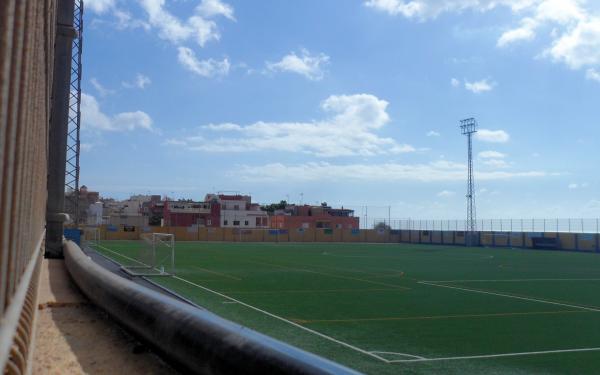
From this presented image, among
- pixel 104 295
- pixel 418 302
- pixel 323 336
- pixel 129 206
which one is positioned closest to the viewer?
pixel 104 295

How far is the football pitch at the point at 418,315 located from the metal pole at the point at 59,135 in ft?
16.8

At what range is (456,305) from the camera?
52.3ft

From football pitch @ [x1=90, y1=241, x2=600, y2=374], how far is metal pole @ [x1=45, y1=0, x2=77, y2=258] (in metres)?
5.12

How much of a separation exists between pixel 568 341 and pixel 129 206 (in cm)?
15352

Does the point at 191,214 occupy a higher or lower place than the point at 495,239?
higher

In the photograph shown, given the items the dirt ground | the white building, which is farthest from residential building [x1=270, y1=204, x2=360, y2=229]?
the dirt ground

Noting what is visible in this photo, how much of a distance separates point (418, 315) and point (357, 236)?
62.6m

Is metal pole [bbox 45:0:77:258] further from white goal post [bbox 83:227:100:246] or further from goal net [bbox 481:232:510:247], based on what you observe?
goal net [bbox 481:232:510:247]

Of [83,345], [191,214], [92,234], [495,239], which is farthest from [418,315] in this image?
[191,214]

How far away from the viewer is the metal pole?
23328 mm

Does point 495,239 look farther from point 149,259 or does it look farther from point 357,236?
point 149,259

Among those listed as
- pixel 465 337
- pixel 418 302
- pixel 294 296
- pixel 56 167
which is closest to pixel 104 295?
pixel 465 337

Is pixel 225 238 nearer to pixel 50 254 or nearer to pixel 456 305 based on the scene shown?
pixel 50 254

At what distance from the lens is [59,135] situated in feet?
77.2
